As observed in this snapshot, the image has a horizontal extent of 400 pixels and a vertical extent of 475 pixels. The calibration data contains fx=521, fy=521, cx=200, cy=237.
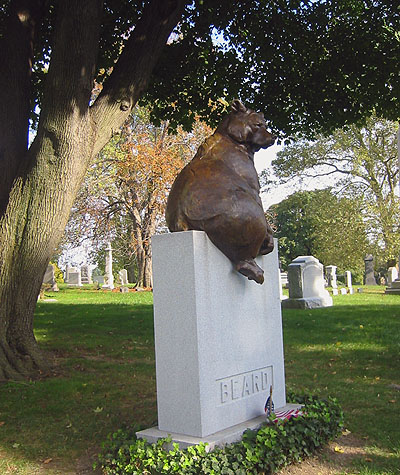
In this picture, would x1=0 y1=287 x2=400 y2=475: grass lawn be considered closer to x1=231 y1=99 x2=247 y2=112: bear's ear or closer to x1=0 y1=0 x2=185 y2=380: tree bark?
x1=0 y1=0 x2=185 y2=380: tree bark

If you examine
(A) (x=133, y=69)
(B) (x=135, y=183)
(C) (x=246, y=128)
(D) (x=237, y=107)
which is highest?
(B) (x=135, y=183)

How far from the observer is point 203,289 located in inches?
169

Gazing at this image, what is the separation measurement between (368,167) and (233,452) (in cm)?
A: 2926

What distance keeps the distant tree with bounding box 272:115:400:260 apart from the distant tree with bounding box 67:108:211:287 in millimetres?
9046

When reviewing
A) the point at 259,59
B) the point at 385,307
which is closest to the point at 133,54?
the point at 259,59

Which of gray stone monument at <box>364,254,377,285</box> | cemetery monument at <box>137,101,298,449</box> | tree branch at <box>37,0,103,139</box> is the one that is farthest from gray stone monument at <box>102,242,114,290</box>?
cemetery monument at <box>137,101,298,449</box>

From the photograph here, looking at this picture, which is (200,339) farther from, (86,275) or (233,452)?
(86,275)

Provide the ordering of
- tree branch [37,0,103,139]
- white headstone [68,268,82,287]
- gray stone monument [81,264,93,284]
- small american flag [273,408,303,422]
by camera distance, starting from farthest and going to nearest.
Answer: gray stone monument [81,264,93,284], white headstone [68,268,82,287], tree branch [37,0,103,139], small american flag [273,408,303,422]

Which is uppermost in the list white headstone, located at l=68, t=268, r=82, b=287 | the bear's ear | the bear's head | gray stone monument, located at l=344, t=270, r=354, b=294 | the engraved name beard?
the bear's ear

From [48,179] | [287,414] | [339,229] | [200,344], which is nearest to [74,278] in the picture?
[339,229]

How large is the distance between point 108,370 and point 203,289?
169 inches

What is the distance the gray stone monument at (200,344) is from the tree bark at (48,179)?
3410 mm

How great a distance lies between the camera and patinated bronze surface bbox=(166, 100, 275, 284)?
4.46 m

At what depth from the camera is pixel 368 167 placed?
31.0m
